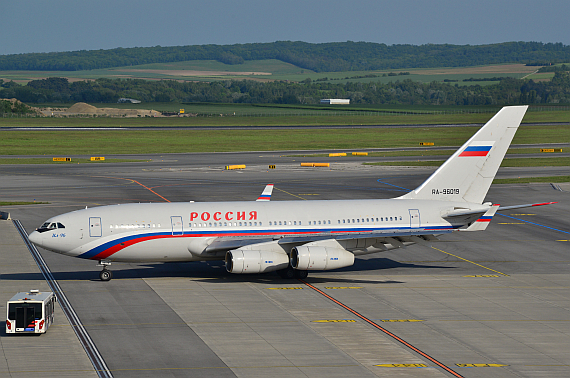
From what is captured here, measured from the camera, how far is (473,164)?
4369 cm

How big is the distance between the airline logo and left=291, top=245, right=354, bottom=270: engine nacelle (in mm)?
11235

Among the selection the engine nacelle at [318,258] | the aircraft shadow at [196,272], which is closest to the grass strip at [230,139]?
the aircraft shadow at [196,272]

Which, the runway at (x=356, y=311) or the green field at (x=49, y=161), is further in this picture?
the green field at (x=49, y=161)

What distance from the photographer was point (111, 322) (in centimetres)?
3122

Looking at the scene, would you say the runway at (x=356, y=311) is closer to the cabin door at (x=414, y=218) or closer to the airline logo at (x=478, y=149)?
the cabin door at (x=414, y=218)

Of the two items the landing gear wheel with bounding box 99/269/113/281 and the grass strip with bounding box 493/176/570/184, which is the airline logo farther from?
the grass strip with bounding box 493/176/570/184

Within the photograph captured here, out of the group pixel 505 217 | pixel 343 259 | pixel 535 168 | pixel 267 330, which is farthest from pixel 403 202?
pixel 535 168

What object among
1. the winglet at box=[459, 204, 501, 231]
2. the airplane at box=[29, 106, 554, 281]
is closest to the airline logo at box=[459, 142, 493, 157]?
the airplane at box=[29, 106, 554, 281]

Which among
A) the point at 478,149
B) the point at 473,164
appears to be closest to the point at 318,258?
the point at 473,164

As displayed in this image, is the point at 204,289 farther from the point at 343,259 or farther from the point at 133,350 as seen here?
the point at 133,350

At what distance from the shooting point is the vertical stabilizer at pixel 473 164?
143ft

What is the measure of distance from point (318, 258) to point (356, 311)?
4830mm

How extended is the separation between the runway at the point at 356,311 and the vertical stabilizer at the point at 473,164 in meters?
4.62

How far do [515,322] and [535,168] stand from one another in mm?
71487
